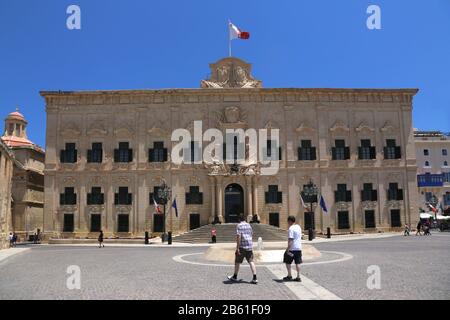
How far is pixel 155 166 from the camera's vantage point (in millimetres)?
40250

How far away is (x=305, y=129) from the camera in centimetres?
4088

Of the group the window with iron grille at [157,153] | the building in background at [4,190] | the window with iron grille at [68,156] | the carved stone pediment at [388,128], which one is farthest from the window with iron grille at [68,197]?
the carved stone pediment at [388,128]

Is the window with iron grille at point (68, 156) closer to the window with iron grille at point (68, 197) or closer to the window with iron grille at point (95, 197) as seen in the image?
the window with iron grille at point (68, 197)

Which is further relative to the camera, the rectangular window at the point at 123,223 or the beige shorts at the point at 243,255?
the rectangular window at the point at 123,223

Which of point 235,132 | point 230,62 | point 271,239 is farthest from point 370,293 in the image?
point 230,62

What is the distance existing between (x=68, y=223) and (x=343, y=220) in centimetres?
2676

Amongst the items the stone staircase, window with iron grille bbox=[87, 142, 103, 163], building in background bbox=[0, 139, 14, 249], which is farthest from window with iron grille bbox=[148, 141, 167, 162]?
building in background bbox=[0, 139, 14, 249]

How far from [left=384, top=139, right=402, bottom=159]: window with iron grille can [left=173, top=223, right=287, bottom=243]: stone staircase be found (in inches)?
543

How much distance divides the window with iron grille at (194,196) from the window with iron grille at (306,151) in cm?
1051

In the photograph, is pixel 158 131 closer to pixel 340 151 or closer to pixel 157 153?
pixel 157 153

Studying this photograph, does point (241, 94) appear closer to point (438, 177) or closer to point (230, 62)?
point (230, 62)

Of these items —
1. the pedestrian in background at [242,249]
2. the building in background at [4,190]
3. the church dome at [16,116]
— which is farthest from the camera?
the church dome at [16,116]

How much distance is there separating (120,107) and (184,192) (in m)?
10.7

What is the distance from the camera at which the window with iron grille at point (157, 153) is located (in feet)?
133
